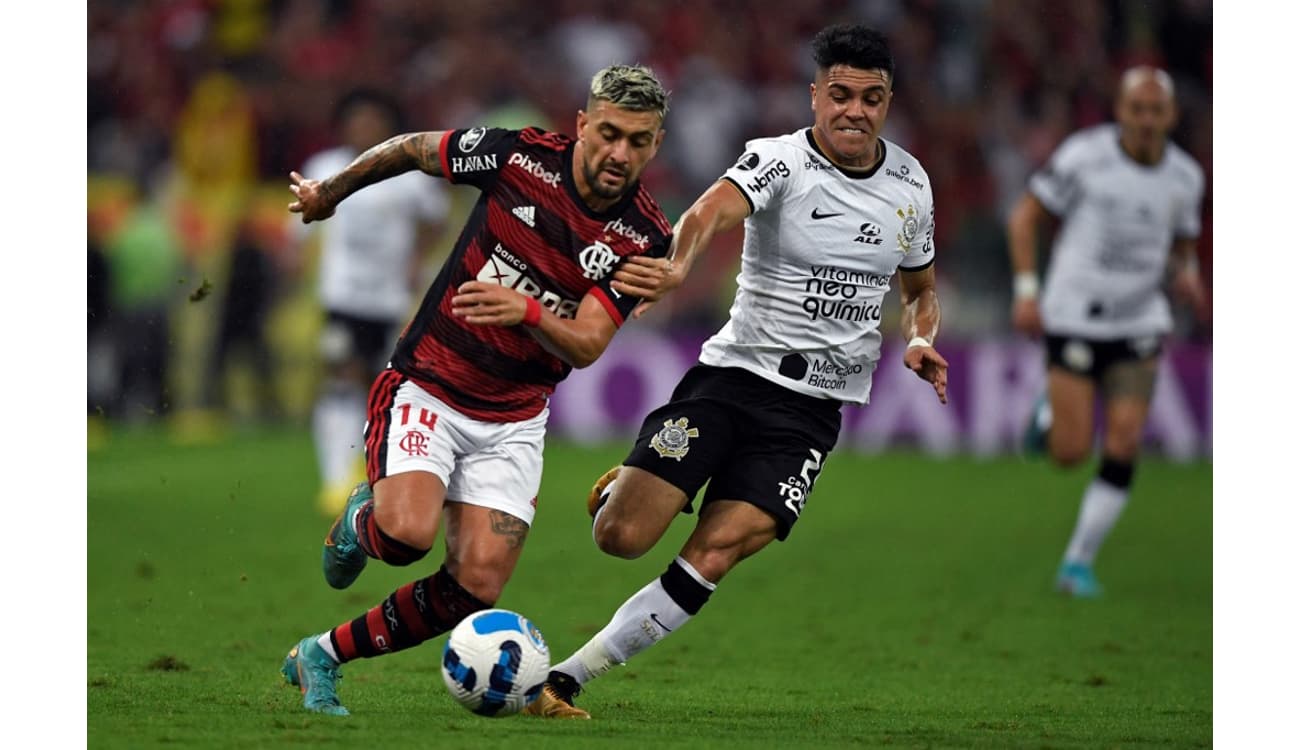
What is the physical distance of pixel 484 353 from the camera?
585cm

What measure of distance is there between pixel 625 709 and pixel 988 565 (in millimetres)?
4880

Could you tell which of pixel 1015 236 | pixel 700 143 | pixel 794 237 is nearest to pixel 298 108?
pixel 700 143

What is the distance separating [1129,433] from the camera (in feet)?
31.0

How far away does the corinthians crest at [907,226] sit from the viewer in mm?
6234

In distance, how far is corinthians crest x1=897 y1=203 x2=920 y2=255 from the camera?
20.5 ft

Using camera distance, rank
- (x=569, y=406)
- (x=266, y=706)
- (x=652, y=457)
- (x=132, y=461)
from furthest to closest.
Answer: (x=569, y=406), (x=132, y=461), (x=652, y=457), (x=266, y=706)

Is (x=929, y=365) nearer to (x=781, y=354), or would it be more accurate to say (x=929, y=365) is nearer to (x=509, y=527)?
(x=781, y=354)

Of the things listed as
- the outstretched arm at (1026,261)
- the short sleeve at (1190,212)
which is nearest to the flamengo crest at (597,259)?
the outstretched arm at (1026,261)

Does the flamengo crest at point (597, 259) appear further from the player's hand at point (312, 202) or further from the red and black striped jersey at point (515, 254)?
the player's hand at point (312, 202)

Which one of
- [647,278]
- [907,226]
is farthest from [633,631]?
[907,226]

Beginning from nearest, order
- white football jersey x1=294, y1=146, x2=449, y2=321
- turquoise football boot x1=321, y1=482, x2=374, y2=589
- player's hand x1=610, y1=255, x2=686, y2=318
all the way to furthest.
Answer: player's hand x1=610, y1=255, x2=686, y2=318 < turquoise football boot x1=321, y1=482, x2=374, y2=589 < white football jersey x1=294, y1=146, x2=449, y2=321

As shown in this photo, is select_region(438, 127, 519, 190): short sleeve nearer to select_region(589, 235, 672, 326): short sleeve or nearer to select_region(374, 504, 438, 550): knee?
select_region(589, 235, 672, 326): short sleeve

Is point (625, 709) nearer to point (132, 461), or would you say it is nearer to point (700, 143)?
point (132, 461)

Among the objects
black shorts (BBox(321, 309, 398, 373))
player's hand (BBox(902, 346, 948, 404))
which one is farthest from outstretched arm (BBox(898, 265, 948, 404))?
black shorts (BBox(321, 309, 398, 373))
